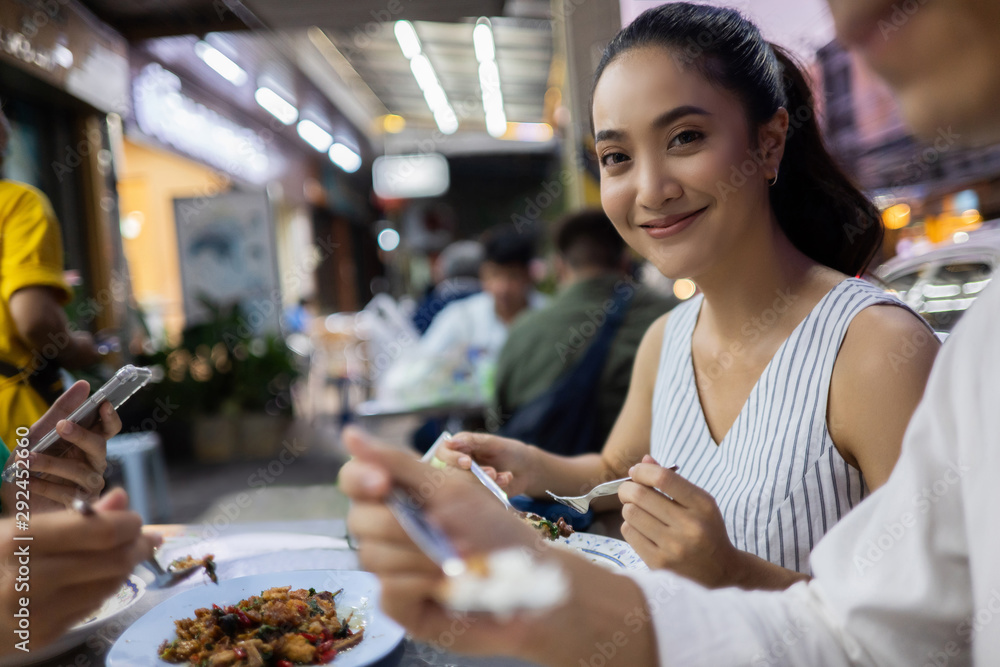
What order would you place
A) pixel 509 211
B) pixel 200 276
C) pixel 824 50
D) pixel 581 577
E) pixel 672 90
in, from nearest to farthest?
pixel 581 577, pixel 672 90, pixel 824 50, pixel 200 276, pixel 509 211

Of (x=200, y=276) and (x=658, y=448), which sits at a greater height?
(x=200, y=276)

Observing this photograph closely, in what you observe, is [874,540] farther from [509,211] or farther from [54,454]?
[509,211]

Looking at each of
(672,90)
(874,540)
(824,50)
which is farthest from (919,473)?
(824,50)

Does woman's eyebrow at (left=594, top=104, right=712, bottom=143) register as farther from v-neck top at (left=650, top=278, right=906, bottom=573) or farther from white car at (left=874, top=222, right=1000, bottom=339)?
white car at (left=874, top=222, right=1000, bottom=339)

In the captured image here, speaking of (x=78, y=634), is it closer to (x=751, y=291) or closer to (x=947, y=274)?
(x=751, y=291)

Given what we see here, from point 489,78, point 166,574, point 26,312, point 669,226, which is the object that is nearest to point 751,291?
point 669,226

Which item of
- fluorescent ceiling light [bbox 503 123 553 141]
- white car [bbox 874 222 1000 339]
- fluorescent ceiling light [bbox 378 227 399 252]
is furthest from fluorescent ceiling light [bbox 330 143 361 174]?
white car [bbox 874 222 1000 339]

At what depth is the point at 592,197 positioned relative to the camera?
4.11 metres

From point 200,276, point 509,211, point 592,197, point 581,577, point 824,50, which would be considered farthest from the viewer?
point 509,211

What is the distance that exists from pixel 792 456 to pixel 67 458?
1.05 metres

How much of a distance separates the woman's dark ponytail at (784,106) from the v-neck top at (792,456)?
0.19 m

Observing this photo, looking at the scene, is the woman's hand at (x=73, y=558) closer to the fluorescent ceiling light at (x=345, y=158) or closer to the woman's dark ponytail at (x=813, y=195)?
the woman's dark ponytail at (x=813, y=195)

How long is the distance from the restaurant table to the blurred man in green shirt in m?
1.45

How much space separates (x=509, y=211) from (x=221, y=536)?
16769mm
